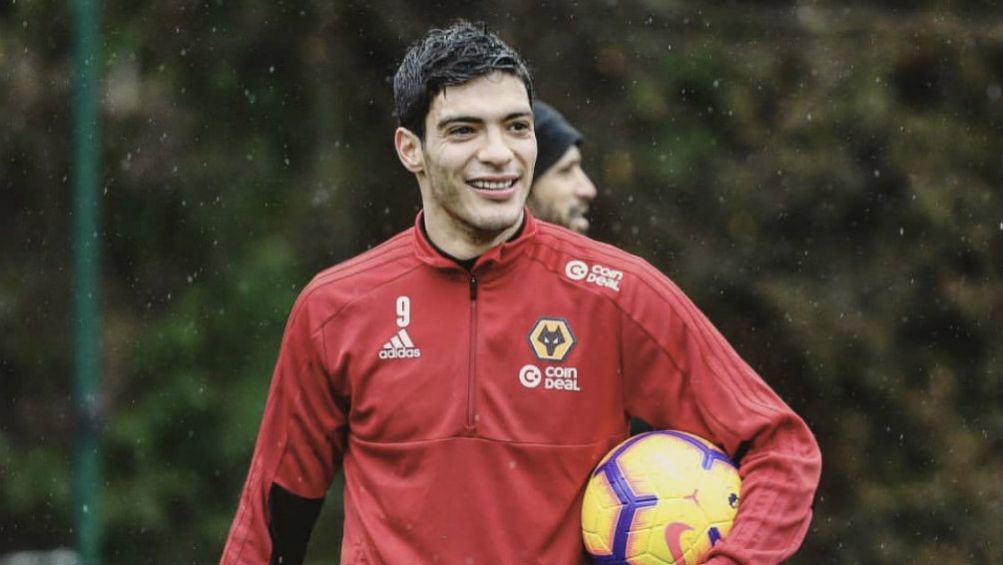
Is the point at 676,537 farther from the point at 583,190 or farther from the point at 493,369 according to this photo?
the point at 583,190

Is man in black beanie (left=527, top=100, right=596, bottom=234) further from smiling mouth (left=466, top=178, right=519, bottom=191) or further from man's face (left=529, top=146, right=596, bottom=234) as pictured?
smiling mouth (left=466, top=178, right=519, bottom=191)

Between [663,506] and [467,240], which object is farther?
[467,240]

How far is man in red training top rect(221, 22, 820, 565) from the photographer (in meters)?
3.85

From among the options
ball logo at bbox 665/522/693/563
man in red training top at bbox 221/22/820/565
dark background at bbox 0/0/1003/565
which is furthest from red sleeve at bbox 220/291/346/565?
dark background at bbox 0/0/1003/565

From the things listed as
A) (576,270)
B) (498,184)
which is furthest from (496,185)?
(576,270)

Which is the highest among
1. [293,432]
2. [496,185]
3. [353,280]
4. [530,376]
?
[496,185]

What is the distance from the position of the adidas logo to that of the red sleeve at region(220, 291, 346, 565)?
163mm

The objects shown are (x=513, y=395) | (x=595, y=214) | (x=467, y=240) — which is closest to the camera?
(x=513, y=395)

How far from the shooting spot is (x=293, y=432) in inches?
162

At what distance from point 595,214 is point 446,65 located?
19.0 ft

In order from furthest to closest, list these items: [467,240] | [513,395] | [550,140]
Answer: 1. [550,140]
2. [467,240]
3. [513,395]

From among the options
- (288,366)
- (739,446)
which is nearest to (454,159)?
(288,366)

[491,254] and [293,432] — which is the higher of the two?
[491,254]

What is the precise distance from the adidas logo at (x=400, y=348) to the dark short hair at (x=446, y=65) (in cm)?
45
